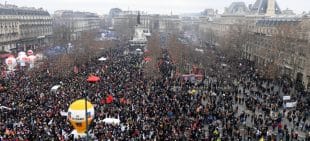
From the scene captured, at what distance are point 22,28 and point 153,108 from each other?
213 ft

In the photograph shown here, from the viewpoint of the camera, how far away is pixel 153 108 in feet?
98.4

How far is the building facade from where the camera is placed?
77125 mm

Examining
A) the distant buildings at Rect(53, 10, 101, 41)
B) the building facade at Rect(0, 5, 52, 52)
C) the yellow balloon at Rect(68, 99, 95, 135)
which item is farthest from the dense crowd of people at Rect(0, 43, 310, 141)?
the distant buildings at Rect(53, 10, 101, 41)

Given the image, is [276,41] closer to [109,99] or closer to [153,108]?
[153,108]

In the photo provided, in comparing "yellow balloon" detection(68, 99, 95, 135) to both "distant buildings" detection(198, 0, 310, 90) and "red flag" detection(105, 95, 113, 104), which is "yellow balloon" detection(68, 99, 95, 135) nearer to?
"red flag" detection(105, 95, 113, 104)

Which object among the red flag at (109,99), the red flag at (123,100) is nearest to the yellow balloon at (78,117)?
the red flag at (109,99)

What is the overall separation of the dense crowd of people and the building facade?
35.2 metres

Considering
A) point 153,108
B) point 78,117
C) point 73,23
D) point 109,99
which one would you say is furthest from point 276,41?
point 73,23

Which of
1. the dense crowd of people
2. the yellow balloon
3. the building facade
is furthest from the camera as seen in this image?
the building facade

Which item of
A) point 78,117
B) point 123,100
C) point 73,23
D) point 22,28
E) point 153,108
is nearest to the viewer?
point 78,117

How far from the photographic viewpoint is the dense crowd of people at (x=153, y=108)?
81.1 ft

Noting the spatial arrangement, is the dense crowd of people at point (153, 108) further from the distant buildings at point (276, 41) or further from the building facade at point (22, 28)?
the building facade at point (22, 28)

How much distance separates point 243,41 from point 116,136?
56317mm

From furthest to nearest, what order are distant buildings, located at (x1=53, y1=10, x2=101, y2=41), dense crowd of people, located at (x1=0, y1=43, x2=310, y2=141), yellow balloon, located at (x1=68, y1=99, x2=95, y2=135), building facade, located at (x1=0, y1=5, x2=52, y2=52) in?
distant buildings, located at (x1=53, y1=10, x2=101, y2=41) < building facade, located at (x1=0, y1=5, x2=52, y2=52) < dense crowd of people, located at (x1=0, y1=43, x2=310, y2=141) < yellow balloon, located at (x1=68, y1=99, x2=95, y2=135)
